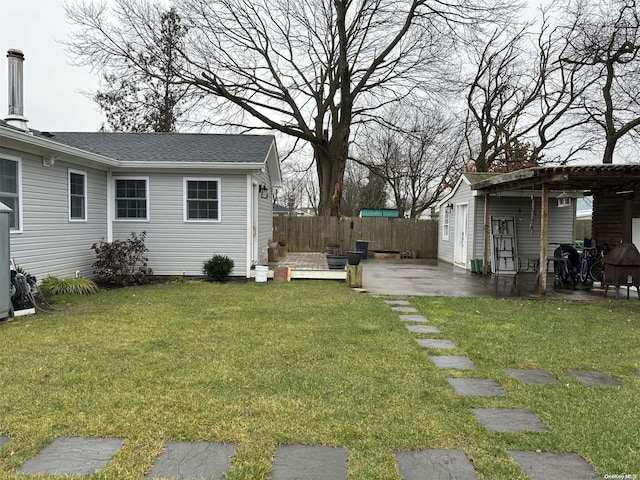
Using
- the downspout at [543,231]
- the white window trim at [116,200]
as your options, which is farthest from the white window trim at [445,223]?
the white window trim at [116,200]

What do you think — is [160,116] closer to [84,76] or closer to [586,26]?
[84,76]

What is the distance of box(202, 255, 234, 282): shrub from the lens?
10.6 meters

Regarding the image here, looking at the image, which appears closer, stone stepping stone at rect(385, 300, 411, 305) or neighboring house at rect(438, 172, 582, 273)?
stone stepping stone at rect(385, 300, 411, 305)

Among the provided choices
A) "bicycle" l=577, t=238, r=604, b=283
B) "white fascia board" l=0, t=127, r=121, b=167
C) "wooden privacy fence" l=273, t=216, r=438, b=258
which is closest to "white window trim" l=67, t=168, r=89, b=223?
"white fascia board" l=0, t=127, r=121, b=167

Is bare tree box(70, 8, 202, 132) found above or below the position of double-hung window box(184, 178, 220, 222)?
above

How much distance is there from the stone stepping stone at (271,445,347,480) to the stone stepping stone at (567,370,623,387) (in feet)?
8.76

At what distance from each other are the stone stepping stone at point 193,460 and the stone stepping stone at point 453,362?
2.51 m

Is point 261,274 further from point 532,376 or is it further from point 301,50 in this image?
point 301,50

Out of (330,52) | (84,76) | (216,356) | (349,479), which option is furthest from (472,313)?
(84,76)

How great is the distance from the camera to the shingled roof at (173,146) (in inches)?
423

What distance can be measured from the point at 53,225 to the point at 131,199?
7.88 ft

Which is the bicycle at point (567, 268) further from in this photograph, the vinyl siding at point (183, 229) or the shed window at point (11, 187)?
the shed window at point (11, 187)

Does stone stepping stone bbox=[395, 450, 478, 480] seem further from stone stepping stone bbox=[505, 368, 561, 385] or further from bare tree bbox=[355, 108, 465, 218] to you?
bare tree bbox=[355, 108, 465, 218]

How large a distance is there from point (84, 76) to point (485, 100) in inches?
797
